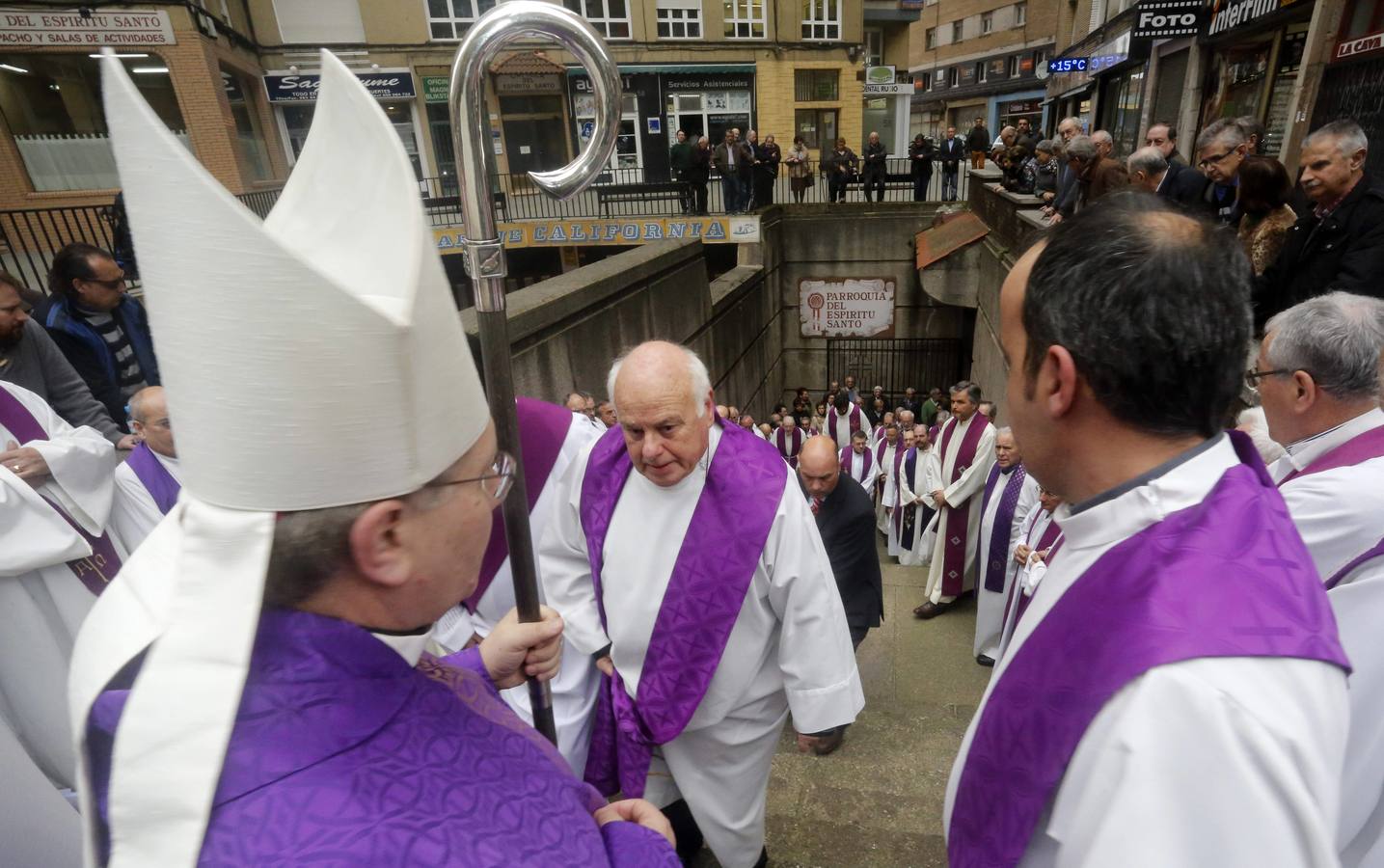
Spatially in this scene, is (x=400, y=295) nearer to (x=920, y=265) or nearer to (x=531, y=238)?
(x=531, y=238)

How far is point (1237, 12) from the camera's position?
9875mm

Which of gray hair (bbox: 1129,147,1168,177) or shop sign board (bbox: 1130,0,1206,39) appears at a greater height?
shop sign board (bbox: 1130,0,1206,39)

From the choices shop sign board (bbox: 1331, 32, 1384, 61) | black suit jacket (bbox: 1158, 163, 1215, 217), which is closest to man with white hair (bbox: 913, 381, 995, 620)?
black suit jacket (bbox: 1158, 163, 1215, 217)

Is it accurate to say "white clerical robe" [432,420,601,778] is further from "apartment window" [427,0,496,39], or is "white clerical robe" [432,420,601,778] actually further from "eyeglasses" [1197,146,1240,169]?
"apartment window" [427,0,496,39]

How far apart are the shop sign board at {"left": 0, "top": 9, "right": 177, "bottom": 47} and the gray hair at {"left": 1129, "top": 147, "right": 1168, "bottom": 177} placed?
48.0 ft

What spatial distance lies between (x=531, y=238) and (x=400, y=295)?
12.4 meters

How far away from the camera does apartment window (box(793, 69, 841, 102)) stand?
2195 centimetres

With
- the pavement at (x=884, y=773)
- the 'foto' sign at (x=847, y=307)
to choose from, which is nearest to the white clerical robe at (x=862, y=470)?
the pavement at (x=884, y=773)

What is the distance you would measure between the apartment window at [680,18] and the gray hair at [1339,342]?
2222 centimetres

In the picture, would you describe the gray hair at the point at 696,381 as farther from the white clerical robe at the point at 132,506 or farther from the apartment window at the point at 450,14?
the apartment window at the point at 450,14

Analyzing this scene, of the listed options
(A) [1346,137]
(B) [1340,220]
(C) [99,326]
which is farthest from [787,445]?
(C) [99,326]

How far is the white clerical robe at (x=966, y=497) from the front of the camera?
5.05 meters

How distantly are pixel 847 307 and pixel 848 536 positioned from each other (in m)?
12.5

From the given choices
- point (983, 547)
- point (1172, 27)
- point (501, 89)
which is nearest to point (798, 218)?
point (1172, 27)
